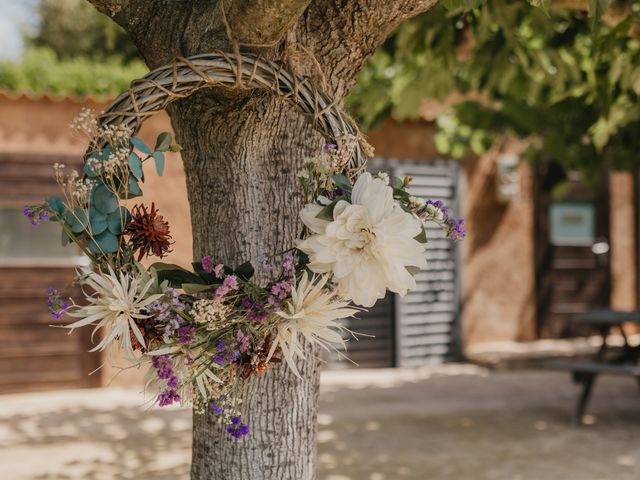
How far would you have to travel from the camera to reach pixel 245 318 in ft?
5.79

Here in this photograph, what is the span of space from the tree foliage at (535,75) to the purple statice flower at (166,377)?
225 cm

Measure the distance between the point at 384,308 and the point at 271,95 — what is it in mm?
6882

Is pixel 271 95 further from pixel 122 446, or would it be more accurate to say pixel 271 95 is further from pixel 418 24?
pixel 122 446

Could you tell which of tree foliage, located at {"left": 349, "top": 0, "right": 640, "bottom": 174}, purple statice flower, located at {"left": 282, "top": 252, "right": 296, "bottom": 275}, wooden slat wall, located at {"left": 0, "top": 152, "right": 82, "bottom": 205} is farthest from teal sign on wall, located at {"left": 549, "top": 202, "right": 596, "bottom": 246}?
purple statice flower, located at {"left": 282, "top": 252, "right": 296, "bottom": 275}

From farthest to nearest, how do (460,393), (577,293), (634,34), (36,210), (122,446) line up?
(577,293)
(460,393)
(122,446)
(634,34)
(36,210)

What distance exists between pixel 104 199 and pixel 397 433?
183 inches

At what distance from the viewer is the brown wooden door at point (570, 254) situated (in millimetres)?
9641

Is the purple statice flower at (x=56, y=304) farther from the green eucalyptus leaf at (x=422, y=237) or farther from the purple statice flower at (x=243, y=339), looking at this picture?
the green eucalyptus leaf at (x=422, y=237)

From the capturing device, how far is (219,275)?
1.77 m

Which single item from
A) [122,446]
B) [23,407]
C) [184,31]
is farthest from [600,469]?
[23,407]

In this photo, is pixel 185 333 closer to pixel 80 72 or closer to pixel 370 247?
pixel 370 247

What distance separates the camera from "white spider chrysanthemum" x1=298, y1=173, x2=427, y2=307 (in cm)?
162

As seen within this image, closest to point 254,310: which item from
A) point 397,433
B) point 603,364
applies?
point 397,433

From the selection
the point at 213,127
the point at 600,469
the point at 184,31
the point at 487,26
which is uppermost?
the point at 487,26
